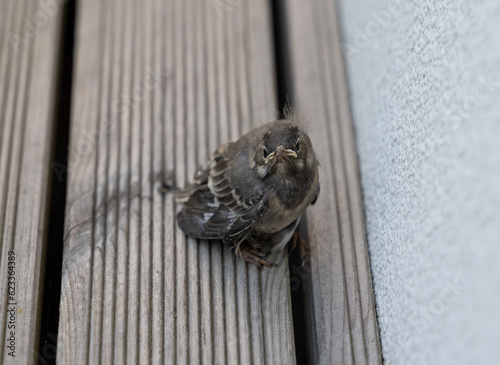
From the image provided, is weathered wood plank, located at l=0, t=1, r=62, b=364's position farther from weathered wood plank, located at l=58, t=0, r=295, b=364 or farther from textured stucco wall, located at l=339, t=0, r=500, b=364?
textured stucco wall, located at l=339, t=0, r=500, b=364

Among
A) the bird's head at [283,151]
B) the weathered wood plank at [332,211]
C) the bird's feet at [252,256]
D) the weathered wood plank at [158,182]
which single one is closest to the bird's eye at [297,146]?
the bird's head at [283,151]

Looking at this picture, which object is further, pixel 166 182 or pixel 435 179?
pixel 166 182

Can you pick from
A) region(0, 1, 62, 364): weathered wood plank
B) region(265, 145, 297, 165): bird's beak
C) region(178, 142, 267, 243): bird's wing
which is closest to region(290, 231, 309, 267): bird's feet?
region(178, 142, 267, 243): bird's wing

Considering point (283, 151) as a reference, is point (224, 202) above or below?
below

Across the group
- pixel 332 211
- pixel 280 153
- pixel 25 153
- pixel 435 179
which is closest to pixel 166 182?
pixel 280 153

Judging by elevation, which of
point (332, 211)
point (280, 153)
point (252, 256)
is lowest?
point (252, 256)

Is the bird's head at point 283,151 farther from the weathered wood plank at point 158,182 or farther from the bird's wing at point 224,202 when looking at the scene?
the weathered wood plank at point 158,182

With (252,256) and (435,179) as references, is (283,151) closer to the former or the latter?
(252,256)
